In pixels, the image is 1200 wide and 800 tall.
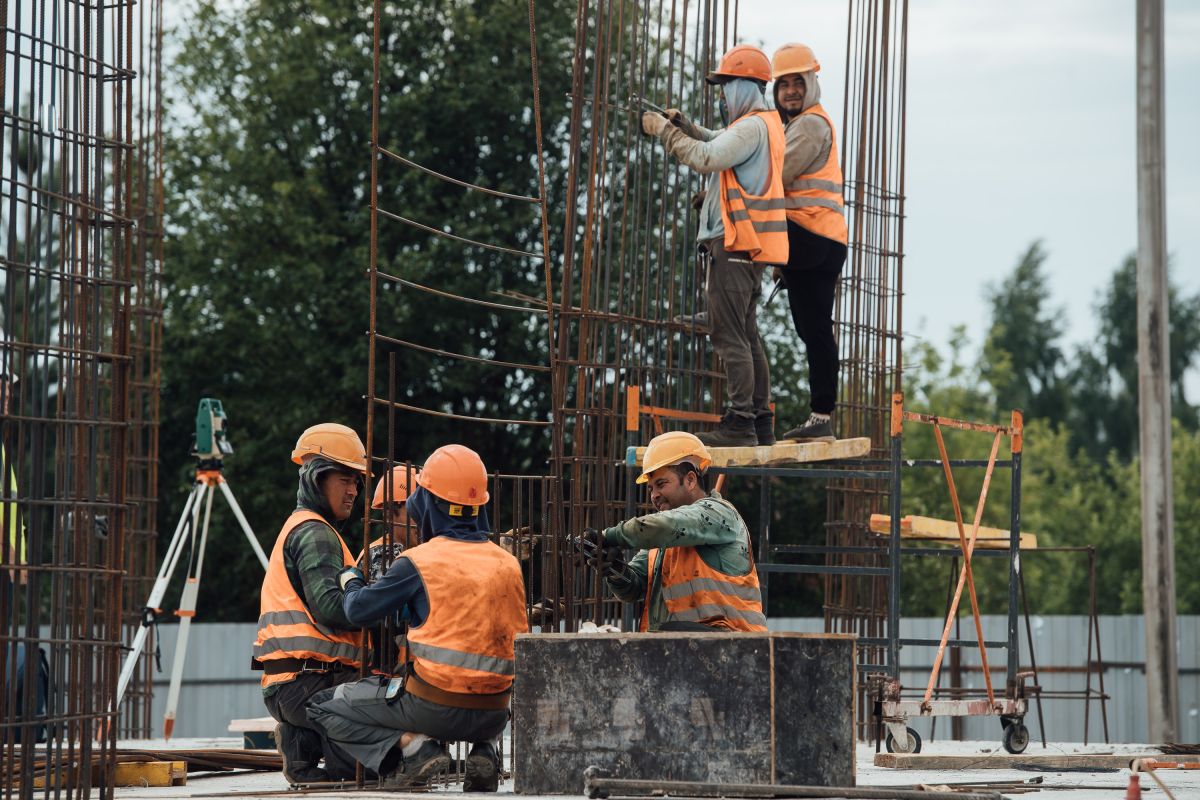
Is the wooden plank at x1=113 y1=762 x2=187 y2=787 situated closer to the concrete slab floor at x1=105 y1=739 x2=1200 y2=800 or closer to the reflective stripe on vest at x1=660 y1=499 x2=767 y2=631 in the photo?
the concrete slab floor at x1=105 y1=739 x2=1200 y2=800

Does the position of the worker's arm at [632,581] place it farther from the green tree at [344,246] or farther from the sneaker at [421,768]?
the green tree at [344,246]

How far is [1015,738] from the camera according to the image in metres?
10.8

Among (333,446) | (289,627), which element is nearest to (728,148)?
(333,446)

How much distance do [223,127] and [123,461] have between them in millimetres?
22791

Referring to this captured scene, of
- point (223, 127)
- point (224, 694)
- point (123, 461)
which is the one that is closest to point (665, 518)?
point (123, 461)

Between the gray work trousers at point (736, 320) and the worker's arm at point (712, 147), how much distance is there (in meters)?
0.57

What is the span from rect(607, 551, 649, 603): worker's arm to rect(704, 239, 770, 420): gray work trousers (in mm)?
1308

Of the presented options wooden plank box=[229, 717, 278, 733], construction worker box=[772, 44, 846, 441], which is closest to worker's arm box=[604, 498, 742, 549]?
construction worker box=[772, 44, 846, 441]

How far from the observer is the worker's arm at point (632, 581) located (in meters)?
8.34

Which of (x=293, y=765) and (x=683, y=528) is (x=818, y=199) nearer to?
(x=683, y=528)

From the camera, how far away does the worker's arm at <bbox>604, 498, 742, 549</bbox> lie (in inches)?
299

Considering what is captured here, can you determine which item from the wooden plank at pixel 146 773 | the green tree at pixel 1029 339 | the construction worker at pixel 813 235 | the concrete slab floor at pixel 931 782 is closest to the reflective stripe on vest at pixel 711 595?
the concrete slab floor at pixel 931 782

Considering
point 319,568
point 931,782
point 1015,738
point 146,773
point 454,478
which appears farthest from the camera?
point 1015,738

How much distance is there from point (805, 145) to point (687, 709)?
13.4 feet
